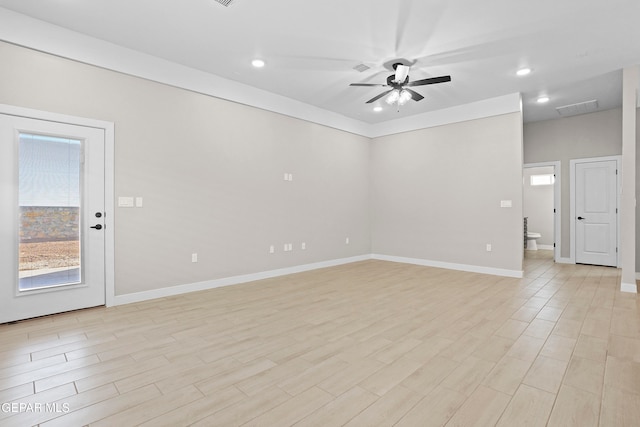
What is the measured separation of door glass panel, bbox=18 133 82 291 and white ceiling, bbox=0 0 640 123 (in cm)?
137

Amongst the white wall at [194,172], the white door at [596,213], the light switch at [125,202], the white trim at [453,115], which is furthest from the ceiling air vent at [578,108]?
the light switch at [125,202]

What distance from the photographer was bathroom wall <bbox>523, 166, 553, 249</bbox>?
360 inches

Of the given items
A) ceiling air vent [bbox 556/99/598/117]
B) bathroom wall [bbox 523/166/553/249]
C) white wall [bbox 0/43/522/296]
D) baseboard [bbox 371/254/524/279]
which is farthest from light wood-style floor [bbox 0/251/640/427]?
bathroom wall [bbox 523/166/553/249]

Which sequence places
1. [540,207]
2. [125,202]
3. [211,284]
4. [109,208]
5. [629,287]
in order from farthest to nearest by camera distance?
[540,207]
[211,284]
[629,287]
[125,202]
[109,208]

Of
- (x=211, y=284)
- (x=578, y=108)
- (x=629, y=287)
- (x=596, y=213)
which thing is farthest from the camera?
(x=596, y=213)

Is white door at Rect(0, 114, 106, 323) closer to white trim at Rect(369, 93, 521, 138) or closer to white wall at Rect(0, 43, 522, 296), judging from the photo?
white wall at Rect(0, 43, 522, 296)

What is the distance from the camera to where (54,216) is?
11.2ft

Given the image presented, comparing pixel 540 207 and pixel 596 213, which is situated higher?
pixel 540 207

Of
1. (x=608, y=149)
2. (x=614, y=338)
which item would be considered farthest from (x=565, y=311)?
(x=608, y=149)

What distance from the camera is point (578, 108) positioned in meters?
5.98

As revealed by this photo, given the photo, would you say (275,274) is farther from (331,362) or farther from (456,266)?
(456,266)

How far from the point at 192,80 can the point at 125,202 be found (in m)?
1.95

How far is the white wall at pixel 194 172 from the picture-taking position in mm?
3541

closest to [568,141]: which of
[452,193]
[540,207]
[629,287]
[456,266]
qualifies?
[452,193]
